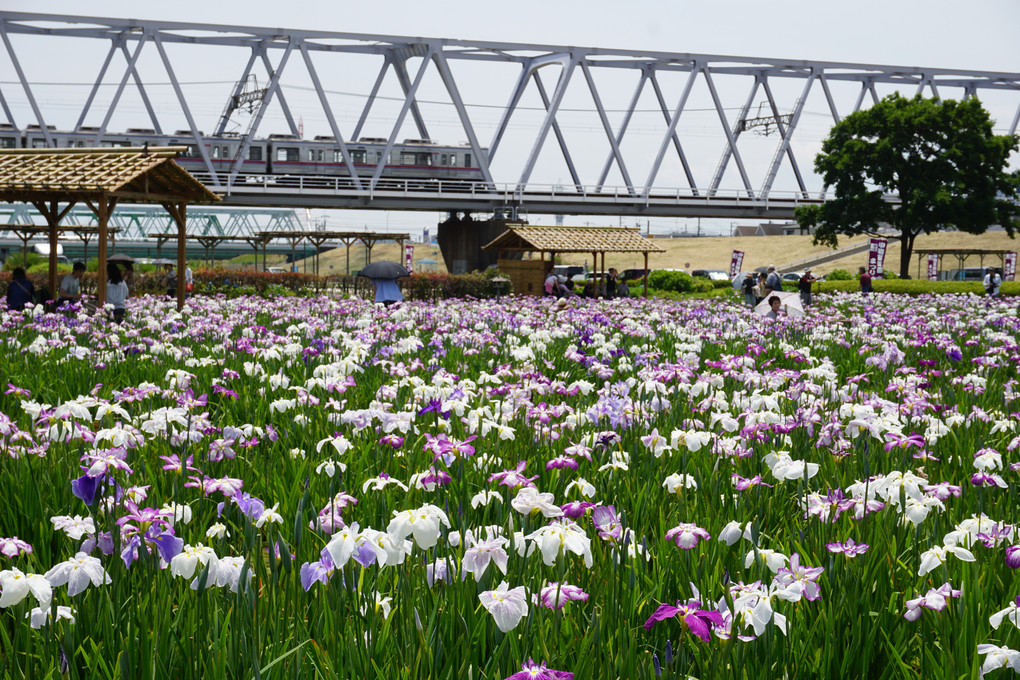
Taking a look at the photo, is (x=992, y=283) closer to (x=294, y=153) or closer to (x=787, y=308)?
(x=787, y=308)

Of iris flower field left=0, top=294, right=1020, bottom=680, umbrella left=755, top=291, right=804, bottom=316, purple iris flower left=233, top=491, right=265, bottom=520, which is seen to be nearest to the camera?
iris flower field left=0, top=294, right=1020, bottom=680

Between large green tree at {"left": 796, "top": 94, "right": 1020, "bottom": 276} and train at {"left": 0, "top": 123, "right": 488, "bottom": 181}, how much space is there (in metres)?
22.9

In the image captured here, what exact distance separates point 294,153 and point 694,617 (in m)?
53.8

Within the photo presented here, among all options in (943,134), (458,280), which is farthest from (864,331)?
(943,134)

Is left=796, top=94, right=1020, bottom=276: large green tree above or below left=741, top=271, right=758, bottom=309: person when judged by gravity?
above

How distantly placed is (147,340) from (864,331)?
8.13m

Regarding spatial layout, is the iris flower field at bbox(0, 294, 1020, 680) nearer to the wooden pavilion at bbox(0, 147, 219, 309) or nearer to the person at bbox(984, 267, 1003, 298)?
the wooden pavilion at bbox(0, 147, 219, 309)

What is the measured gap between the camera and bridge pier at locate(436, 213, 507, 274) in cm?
5400

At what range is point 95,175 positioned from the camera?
15734mm

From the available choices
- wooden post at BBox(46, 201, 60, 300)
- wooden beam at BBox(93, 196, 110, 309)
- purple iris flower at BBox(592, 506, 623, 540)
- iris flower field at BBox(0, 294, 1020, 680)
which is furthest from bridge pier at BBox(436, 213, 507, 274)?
purple iris flower at BBox(592, 506, 623, 540)

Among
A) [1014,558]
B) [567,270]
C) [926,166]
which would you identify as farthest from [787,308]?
[567,270]

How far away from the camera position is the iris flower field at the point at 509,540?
194 cm

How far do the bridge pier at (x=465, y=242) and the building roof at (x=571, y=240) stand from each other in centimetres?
1859

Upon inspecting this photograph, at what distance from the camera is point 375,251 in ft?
400
